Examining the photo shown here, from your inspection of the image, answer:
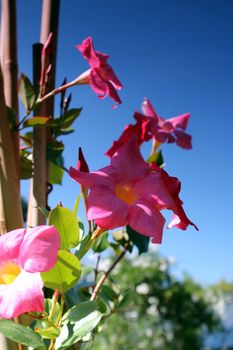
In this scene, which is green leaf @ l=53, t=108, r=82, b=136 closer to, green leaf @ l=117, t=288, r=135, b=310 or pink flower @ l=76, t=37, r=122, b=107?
pink flower @ l=76, t=37, r=122, b=107

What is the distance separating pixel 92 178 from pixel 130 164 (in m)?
0.05

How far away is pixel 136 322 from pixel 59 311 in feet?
18.2

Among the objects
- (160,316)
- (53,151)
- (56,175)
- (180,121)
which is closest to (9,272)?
(53,151)

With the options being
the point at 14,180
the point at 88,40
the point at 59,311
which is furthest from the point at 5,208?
the point at 88,40

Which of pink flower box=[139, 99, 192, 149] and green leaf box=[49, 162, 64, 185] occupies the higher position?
pink flower box=[139, 99, 192, 149]

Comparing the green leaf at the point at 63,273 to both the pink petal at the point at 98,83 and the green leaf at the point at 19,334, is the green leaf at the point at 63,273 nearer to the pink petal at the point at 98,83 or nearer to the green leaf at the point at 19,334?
the green leaf at the point at 19,334

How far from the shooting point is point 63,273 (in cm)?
43

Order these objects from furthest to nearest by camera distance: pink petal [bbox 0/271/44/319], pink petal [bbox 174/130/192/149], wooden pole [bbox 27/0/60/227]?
pink petal [bbox 174/130/192/149]
wooden pole [bbox 27/0/60/227]
pink petal [bbox 0/271/44/319]

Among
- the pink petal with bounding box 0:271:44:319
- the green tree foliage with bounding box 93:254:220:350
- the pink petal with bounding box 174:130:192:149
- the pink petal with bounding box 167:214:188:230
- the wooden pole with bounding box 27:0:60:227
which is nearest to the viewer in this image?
the pink petal with bounding box 0:271:44:319

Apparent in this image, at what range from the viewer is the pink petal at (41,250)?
36 cm

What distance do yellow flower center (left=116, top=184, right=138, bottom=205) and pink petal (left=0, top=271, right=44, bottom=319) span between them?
12cm

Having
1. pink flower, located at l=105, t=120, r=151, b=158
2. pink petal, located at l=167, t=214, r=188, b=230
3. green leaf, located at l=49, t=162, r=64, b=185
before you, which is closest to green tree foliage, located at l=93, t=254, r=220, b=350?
green leaf, located at l=49, t=162, r=64, b=185

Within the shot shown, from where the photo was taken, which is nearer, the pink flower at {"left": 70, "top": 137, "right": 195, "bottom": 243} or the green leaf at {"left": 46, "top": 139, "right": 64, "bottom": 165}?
the pink flower at {"left": 70, "top": 137, "right": 195, "bottom": 243}

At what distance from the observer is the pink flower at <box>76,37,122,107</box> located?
0.69 m
